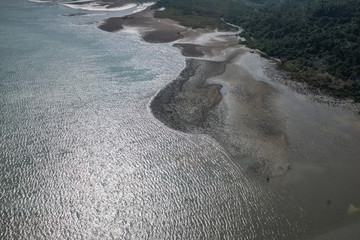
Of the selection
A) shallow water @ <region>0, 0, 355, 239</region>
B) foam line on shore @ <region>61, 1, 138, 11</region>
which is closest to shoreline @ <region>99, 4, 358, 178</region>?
shallow water @ <region>0, 0, 355, 239</region>

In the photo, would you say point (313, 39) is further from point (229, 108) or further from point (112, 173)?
point (112, 173)

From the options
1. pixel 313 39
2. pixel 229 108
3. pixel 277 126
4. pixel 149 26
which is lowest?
pixel 277 126

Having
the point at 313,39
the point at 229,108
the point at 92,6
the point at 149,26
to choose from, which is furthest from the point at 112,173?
the point at 92,6

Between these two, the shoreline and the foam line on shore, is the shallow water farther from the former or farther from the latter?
the foam line on shore

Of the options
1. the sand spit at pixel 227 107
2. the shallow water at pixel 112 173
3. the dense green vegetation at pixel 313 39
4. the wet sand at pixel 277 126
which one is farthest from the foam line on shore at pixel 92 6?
the shallow water at pixel 112 173

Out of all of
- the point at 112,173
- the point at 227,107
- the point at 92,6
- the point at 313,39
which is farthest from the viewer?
the point at 92,6

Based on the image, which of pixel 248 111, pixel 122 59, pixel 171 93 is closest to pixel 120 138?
pixel 171 93
